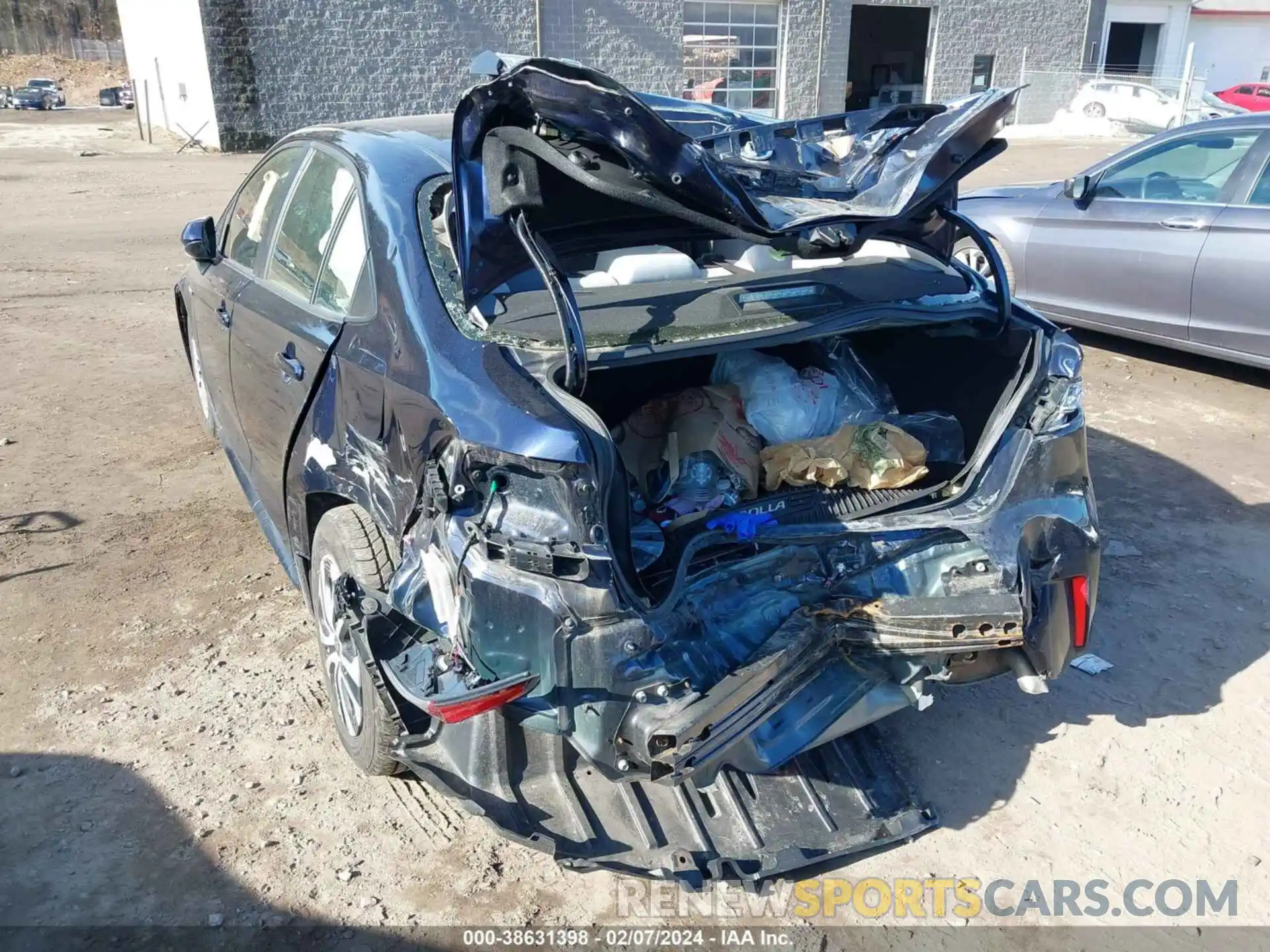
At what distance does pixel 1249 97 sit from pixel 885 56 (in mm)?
10454

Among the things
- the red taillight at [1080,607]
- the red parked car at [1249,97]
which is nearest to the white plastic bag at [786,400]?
the red taillight at [1080,607]

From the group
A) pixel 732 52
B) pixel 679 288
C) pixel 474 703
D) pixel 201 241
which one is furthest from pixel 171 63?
pixel 474 703

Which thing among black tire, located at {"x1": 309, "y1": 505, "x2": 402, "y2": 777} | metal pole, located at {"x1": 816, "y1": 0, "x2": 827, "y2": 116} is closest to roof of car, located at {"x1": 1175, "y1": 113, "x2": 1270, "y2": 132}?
black tire, located at {"x1": 309, "y1": 505, "x2": 402, "y2": 777}

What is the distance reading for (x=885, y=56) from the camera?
2986cm

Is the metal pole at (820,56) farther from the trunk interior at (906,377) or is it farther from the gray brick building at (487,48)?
the trunk interior at (906,377)

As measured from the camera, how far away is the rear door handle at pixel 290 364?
3.10 metres

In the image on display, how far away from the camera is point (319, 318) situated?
306 cm

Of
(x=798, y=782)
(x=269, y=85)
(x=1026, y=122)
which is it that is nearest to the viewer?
(x=798, y=782)

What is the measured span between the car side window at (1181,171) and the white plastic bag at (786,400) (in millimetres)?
4367

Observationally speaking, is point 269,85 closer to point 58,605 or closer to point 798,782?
point 58,605

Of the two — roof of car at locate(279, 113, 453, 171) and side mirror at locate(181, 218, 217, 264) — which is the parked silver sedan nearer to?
roof of car at locate(279, 113, 453, 171)

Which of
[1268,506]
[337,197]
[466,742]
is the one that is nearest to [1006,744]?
[466,742]

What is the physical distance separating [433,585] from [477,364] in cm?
55
